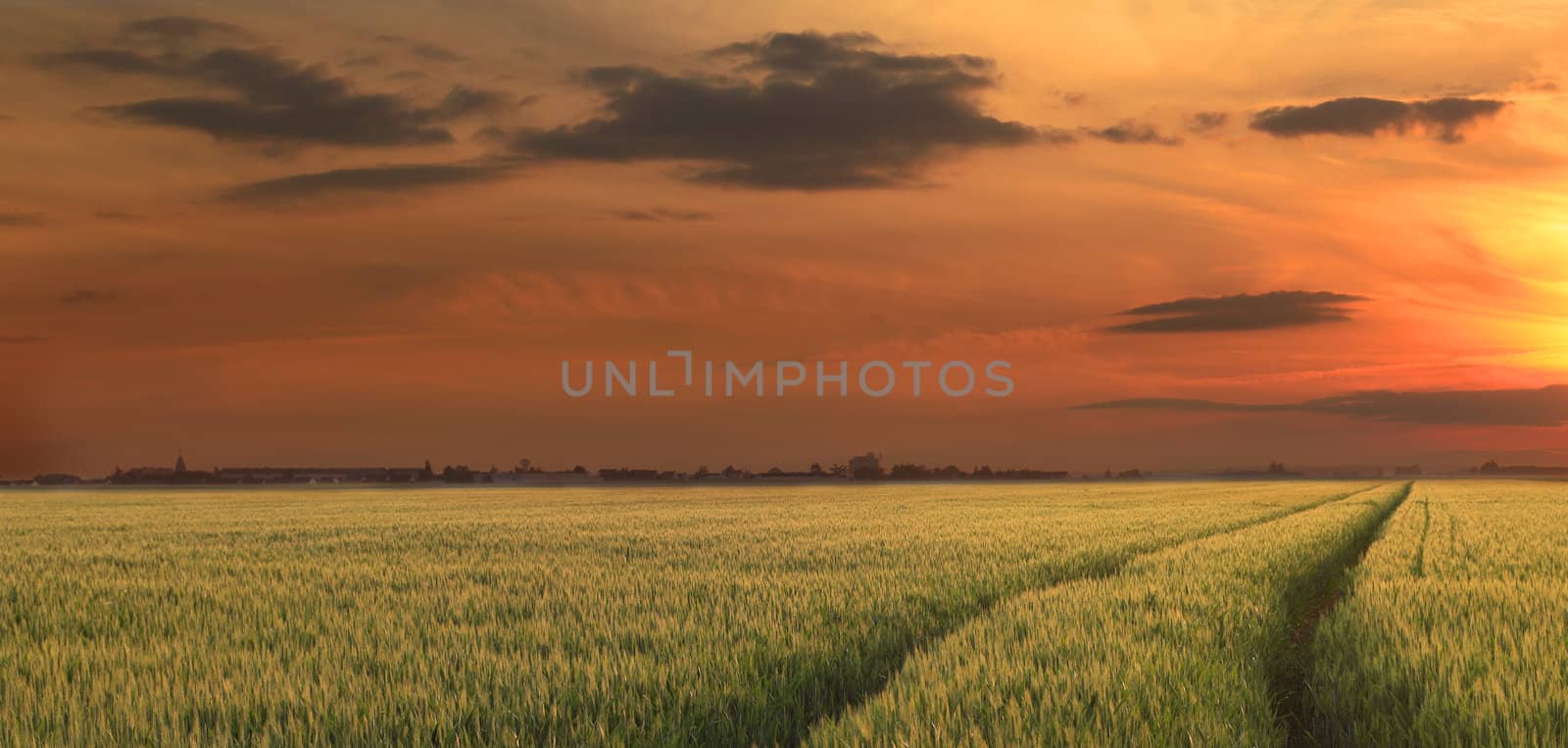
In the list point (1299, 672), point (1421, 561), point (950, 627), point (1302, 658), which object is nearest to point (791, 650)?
point (950, 627)

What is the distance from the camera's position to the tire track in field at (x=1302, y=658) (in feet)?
27.2

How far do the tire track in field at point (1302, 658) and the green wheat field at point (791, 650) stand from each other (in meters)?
0.05

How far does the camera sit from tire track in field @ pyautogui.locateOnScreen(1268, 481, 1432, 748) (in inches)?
327

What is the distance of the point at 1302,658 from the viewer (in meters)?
10.7

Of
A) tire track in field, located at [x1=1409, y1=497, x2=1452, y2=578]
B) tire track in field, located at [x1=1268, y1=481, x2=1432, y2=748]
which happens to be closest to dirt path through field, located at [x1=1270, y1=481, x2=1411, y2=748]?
tire track in field, located at [x1=1268, y1=481, x2=1432, y2=748]

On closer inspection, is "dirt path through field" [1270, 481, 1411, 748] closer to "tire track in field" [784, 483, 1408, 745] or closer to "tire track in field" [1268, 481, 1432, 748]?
"tire track in field" [1268, 481, 1432, 748]

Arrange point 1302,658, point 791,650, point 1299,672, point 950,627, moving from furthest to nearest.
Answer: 1. point 950,627
2. point 1302,658
3. point 1299,672
4. point 791,650

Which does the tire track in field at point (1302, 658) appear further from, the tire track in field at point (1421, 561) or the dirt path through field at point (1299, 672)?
the tire track in field at point (1421, 561)

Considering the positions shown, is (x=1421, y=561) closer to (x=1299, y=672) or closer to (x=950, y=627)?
(x=1299, y=672)

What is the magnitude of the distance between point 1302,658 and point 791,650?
6055mm

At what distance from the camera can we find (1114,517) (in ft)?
106

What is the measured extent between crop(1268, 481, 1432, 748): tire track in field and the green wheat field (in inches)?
2.0

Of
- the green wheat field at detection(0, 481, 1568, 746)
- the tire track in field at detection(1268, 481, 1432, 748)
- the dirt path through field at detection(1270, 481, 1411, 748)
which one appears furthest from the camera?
the tire track in field at detection(1268, 481, 1432, 748)

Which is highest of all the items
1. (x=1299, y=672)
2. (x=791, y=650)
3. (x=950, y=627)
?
(x=791, y=650)
